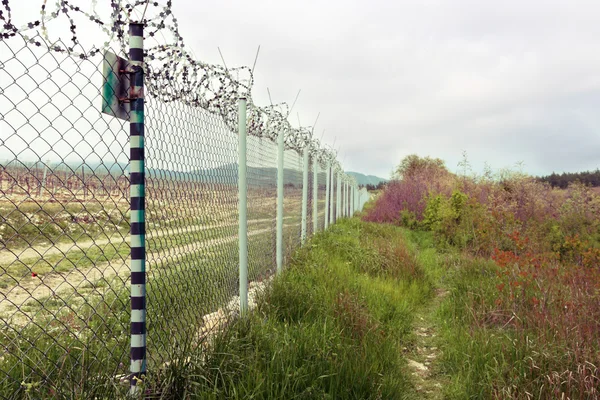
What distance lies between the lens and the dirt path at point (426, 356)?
3.72m

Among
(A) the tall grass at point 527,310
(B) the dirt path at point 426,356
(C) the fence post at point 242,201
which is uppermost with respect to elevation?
(C) the fence post at point 242,201

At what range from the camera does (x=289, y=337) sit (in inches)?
132

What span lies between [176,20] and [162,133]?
72 cm

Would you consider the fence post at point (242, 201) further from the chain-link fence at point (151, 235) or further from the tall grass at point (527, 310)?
the tall grass at point (527, 310)

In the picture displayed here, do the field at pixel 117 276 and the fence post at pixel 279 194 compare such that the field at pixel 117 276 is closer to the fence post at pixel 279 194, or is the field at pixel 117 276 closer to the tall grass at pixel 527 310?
the fence post at pixel 279 194

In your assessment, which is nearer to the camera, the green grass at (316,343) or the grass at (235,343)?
the grass at (235,343)

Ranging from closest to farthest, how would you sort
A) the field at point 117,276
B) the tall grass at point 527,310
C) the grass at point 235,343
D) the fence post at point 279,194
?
the field at point 117,276 → the grass at point 235,343 → the tall grass at point 527,310 → the fence post at point 279,194

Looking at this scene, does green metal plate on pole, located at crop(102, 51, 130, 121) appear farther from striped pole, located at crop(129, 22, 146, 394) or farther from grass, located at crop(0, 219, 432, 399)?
grass, located at crop(0, 219, 432, 399)

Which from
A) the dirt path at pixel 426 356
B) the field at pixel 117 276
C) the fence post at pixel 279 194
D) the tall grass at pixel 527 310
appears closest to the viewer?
the field at pixel 117 276

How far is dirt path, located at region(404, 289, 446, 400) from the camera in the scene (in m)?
3.72

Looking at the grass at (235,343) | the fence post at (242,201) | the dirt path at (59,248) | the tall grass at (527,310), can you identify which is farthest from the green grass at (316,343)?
the dirt path at (59,248)

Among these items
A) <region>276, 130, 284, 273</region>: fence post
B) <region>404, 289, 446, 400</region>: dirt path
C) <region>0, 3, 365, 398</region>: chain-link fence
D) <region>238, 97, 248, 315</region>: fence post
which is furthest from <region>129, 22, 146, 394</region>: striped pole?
<region>276, 130, 284, 273</region>: fence post

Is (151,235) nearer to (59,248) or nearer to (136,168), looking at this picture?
(136,168)

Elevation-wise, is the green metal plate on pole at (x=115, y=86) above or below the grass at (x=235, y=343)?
above
